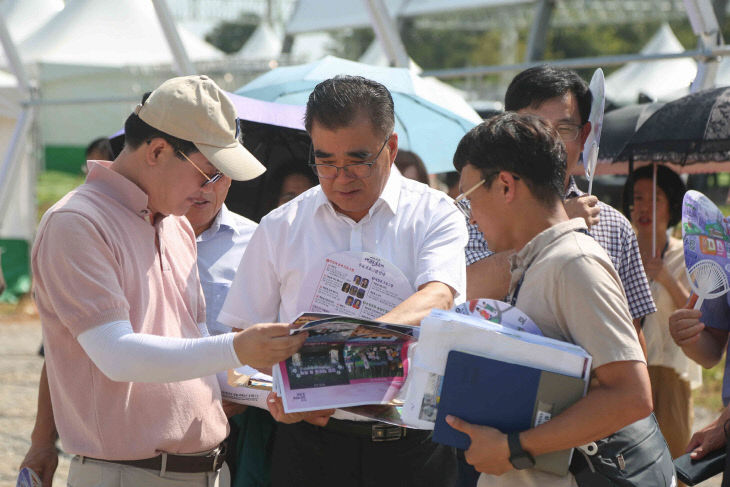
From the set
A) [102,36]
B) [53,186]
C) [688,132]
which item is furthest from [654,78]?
[688,132]

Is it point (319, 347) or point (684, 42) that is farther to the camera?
point (684, 42)

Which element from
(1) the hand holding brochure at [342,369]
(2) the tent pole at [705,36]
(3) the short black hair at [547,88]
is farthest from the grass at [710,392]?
(1) the hand holding brochure at [342,369]

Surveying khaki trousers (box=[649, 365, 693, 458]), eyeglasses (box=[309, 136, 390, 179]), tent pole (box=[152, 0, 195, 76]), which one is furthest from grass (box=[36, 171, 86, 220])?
eyeglasses (box=[309, 136, 390, 179])

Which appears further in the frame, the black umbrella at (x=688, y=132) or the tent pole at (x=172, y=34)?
the tent pole at (x=172, y=34)

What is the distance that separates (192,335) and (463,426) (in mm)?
930

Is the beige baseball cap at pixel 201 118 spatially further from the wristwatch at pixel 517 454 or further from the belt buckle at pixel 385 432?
the wristwatch at pixel 517 454

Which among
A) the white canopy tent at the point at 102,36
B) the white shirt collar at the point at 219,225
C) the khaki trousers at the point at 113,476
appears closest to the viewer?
the khaki trousers at the point at 113,476

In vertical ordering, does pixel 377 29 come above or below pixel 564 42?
below

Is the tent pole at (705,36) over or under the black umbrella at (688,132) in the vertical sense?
over

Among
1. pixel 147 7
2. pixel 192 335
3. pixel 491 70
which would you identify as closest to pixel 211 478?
pixel 192 335

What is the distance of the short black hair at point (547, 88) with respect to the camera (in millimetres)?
3146

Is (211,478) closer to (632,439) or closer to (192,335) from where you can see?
(192,335)

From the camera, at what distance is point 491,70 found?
6477 millimetres

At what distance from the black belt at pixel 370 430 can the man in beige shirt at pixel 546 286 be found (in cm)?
52
